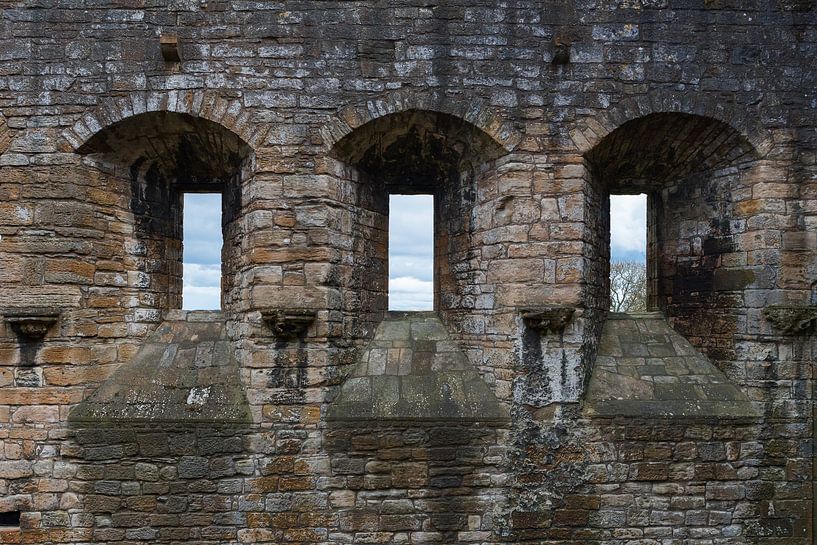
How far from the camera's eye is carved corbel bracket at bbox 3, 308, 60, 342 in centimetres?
516

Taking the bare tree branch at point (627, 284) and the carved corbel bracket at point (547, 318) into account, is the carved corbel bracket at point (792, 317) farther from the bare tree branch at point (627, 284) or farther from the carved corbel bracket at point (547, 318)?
the bare tree branch at point (627, 284)

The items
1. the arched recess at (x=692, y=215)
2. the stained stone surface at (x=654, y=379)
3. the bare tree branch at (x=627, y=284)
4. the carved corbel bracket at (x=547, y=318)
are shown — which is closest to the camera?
the carved corbel bracket at (x=547, y=318)

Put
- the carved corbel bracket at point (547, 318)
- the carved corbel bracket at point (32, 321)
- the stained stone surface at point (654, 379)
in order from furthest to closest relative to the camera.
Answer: the stained stone surface at point (654, 379) < the carved corbel bracket at point (547, 318) < the carved corbel bracket at point (32, 321)

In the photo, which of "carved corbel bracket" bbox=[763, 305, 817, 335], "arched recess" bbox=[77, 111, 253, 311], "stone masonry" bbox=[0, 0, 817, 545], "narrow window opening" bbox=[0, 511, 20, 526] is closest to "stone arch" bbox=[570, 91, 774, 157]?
"stone masonry" bbox=[0, 0, 817, 545]

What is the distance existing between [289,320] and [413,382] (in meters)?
1.41

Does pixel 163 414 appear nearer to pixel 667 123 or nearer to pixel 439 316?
pixel 439 316

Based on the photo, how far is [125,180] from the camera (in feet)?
19.1

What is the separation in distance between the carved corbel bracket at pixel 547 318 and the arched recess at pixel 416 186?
65cm

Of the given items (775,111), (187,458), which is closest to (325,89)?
(187,458)

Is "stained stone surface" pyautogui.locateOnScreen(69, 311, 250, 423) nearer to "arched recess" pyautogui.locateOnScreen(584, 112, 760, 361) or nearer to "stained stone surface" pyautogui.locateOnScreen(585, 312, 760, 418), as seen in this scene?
"stained stone surface" pyautogui.locateOnScreen(585, 312, 760, 418)

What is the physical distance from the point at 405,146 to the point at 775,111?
3.73m

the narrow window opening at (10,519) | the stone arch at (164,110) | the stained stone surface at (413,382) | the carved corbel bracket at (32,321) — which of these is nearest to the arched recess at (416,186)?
the stained stone surface at (413,382)

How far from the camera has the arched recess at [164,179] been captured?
5527 millimetres

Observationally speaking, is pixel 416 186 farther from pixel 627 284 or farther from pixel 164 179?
pixel 627 284
